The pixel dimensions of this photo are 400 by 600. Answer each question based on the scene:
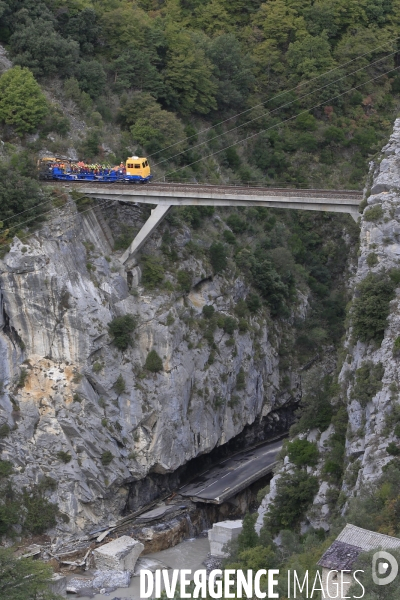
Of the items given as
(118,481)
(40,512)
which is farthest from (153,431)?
(40,512)

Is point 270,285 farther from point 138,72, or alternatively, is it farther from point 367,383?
point 367,383

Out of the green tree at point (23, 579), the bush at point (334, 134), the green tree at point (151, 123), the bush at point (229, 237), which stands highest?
the bush at point (334, 134)

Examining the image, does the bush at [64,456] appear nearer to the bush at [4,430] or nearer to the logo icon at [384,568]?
the bush at [4,430]

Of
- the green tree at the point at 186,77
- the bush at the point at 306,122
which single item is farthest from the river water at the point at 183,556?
the bush at the point at 306,122

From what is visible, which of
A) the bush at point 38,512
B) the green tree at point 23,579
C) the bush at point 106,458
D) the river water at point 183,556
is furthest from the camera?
the bush at point 106,458

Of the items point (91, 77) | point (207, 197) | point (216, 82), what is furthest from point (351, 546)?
point (216, 82)
